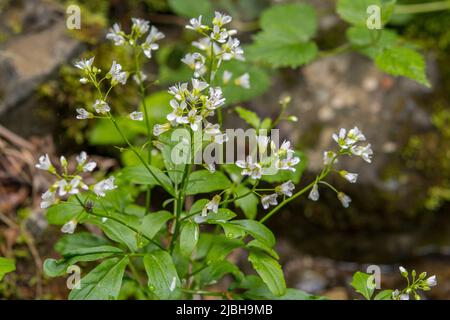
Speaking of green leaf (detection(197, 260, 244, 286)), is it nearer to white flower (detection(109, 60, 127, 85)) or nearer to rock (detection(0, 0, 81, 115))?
white flower (detection(109, 60, 127, 85))

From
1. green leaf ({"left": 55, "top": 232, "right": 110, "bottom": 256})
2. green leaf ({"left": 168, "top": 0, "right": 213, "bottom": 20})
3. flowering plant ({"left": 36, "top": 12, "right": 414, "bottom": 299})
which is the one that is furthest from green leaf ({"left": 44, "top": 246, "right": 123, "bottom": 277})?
green leaf ({"left": 168, "top": 0, "right": 213, "bottom": 20})

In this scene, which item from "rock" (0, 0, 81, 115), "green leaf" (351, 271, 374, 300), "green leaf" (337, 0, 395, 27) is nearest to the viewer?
"green leaf" (351, 271, 374, 300)

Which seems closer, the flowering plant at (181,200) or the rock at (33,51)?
the flowering plant at (181,200)

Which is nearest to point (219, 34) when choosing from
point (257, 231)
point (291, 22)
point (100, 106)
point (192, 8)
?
point (100, 106)

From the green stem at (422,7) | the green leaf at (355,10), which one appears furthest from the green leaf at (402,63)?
the green stem at (422,7)

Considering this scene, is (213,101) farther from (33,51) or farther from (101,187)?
(33,51)

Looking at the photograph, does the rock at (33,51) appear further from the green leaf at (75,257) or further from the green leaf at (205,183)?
the green leaf at (205,183)
